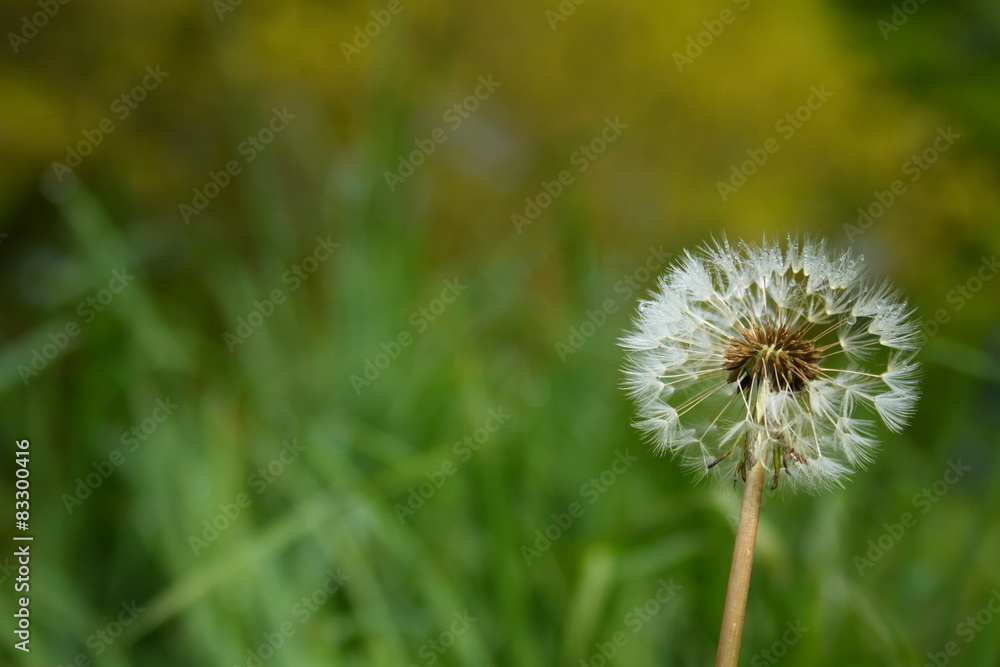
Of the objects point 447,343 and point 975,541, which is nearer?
point 975,541

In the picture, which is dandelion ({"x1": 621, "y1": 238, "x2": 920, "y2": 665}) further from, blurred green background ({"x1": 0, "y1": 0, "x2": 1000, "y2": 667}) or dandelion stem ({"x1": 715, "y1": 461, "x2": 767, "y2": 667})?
blurred green background ({"x1": 0, "y1": 0, "x2": 1000, "y2": 667})

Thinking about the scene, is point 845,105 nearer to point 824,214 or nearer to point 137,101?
point 824,214

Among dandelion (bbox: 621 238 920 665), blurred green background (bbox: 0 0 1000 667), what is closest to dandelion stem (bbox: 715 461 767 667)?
dandelion (bbox: 621 238 920 665)

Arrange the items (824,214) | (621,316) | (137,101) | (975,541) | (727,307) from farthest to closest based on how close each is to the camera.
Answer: (824,214) < (137,101) < (621,316) < (975,541) < (727,307)

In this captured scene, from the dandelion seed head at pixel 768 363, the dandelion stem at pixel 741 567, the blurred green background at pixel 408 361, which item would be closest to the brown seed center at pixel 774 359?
the dandelion seed head at pixel 768 363

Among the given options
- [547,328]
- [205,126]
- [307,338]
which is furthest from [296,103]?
[547,328]

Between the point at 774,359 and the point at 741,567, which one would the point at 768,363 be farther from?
the point at 741,567

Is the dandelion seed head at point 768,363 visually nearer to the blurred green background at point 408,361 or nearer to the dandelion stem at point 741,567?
the dandelion stem at point 741,567

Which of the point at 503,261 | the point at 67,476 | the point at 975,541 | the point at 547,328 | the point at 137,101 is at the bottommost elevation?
the point at 67,476

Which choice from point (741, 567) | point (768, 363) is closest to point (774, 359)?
point (768, 363)
